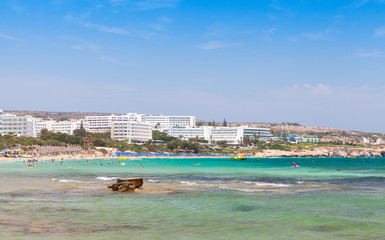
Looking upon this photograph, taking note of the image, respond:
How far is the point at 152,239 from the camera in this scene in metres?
19.7

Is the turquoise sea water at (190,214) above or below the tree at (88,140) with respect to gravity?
below

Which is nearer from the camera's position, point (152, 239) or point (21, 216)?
point (152, 239)

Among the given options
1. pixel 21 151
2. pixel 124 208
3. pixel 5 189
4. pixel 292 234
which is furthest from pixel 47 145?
pixel 292 234

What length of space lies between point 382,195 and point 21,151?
427 feet

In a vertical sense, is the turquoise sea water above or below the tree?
below

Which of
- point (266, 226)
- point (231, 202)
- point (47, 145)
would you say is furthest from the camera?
point (47, 145)

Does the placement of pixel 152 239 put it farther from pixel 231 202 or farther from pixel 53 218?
pixel 231 202

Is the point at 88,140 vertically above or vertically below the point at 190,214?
above

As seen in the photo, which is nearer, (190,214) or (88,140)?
(190,214)

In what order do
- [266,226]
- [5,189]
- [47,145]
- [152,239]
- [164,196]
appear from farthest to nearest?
1. [47,145]
2. [5,189]
3. [164,196]
4. [266,226]
5. [152,239]

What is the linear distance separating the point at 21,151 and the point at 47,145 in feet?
70.3

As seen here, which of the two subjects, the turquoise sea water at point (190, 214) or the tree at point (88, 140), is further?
the tree at point (88, 140)

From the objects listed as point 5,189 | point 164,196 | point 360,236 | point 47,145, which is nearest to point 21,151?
point 47,145

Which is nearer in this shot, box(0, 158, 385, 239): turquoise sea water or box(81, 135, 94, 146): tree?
box(0, 158, 385, 239): turquoise sea water
